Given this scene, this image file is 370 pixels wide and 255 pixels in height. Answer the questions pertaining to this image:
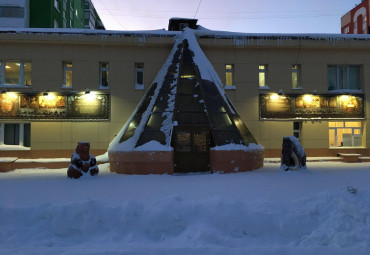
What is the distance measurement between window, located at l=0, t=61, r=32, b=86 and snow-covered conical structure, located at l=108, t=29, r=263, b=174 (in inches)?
293

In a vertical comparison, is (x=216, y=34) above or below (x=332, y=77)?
above

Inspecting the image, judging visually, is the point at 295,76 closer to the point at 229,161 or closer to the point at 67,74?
the point at 229,161

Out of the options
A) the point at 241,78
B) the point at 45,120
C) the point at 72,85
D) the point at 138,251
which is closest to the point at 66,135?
the point at 45,120

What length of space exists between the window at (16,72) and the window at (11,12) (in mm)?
19367

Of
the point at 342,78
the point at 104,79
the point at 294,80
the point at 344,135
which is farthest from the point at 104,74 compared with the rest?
the point at 344,135

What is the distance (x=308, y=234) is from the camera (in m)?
5.68

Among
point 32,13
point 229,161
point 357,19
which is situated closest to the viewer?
point 229,161

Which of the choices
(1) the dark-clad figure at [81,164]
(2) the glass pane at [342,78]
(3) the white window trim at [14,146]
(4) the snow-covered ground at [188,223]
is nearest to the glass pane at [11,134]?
(3) the white window trim at [14,146]

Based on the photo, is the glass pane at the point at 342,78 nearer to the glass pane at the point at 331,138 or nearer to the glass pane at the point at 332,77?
the glass pane at the point at 332,77

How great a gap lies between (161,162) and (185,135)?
5.41 ft

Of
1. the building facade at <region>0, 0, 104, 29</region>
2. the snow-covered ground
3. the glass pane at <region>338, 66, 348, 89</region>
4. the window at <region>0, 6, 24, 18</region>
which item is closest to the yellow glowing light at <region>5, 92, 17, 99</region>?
the snow-covered ground

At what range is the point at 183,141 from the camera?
12.3 m

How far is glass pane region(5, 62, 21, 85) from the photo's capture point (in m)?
16.4

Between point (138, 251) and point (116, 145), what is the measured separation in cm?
851
